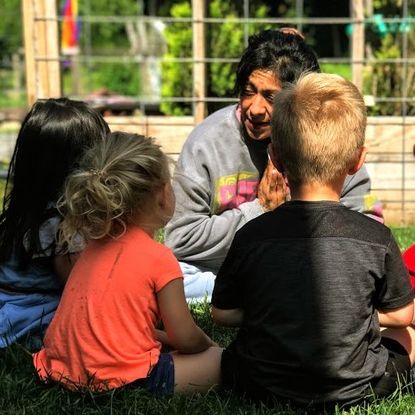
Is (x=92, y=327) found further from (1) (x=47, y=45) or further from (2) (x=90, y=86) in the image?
(2) (x=90, y=86)

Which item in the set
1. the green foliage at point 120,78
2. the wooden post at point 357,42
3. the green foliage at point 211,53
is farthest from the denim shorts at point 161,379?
the green foliage at point 120,78

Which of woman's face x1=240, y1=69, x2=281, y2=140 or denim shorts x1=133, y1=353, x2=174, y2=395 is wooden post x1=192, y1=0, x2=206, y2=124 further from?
denim shorts x1=133, y1=353, x2=174, y2=395

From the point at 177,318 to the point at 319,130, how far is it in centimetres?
76

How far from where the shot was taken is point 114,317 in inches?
107

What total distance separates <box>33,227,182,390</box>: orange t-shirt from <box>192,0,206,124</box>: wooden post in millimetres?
3436

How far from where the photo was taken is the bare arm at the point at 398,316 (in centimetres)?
264

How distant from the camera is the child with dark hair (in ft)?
10.7

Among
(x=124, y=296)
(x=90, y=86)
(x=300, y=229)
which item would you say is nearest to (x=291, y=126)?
(x=300, y=229)

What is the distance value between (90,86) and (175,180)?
23074mm

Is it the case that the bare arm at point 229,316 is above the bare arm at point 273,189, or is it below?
below

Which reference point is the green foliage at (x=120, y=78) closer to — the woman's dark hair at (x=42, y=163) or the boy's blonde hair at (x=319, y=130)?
the woman's dark hair at (x=42, y=163)

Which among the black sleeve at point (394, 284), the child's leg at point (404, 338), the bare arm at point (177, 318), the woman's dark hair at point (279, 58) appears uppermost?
the woman's dark hair at point (279, 58)

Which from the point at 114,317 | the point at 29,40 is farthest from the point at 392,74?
the point at 114,317

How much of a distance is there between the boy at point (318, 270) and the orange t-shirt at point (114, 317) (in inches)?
10.8
